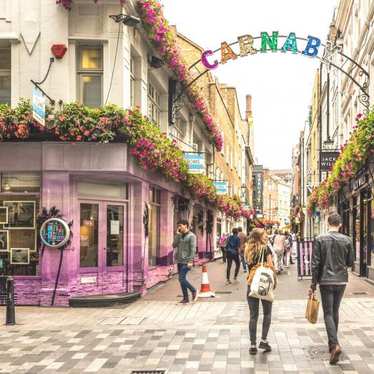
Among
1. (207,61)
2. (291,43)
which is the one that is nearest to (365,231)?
(291,43)

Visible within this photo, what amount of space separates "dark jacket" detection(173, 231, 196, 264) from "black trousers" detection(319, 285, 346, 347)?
587cm

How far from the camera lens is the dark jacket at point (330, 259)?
7.70 metres

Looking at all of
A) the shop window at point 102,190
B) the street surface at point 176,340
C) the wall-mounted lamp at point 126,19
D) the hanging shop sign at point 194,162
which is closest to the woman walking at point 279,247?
the hanging shop sign at point 194,162

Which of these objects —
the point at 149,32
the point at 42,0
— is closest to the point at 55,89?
the point at 42,0

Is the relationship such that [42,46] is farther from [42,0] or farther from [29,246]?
[29,246]

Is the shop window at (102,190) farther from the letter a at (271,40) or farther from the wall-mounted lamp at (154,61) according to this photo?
the letter a at (271,40)

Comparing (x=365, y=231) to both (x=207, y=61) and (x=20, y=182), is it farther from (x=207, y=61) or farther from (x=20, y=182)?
(x=20, y=182)

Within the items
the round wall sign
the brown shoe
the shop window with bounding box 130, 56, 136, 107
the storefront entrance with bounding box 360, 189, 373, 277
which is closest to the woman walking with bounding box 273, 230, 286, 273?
the storefront entrance with bounding box 360, 189, 373, 277

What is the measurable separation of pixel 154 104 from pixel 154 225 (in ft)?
11.6

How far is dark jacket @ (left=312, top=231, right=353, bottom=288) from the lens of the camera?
7.70 meters

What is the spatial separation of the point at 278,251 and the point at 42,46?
11132 mm

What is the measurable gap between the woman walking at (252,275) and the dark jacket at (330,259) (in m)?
0.81

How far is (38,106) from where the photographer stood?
11555 mm

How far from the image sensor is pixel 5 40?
1336cm
